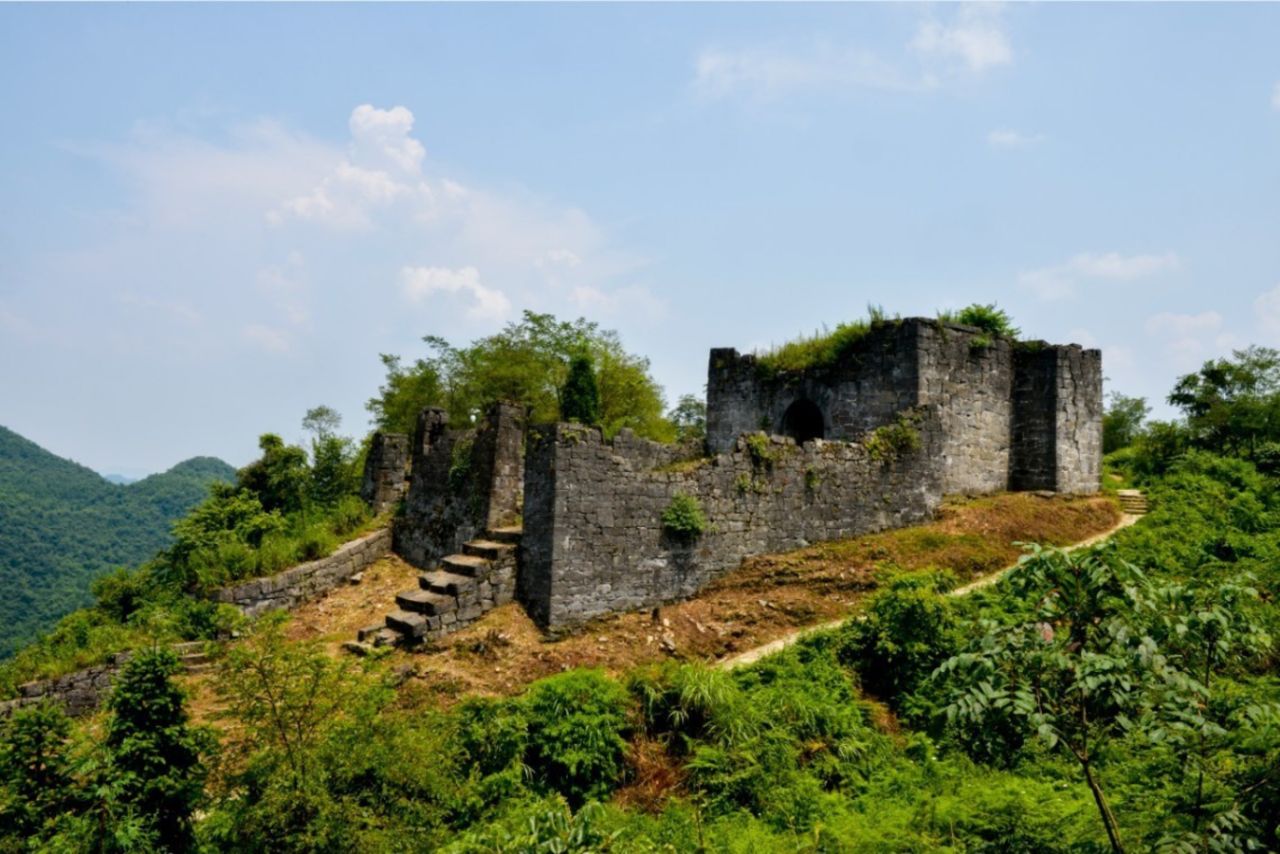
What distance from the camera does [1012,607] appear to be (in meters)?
11.7

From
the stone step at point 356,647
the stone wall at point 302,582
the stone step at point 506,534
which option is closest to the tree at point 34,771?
the stone step at point 356,647

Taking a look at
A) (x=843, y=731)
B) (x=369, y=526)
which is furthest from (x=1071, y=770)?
(x=369, y=526)

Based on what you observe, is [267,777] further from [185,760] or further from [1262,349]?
[1262,349]

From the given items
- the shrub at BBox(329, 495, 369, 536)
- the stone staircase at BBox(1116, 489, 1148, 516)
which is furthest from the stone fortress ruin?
the stone staircase at BBox(1116, 489, 1148, 516)

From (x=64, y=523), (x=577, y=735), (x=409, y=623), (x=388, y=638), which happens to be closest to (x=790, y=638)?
(x=577, y=735)

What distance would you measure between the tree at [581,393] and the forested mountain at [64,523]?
28752 mm

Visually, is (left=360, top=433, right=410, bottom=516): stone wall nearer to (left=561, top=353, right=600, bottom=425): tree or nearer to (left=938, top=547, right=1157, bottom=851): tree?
(left=561, top=353, right=600, bottom=425): tree

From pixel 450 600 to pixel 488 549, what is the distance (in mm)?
1210

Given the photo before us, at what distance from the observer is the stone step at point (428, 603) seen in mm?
11656

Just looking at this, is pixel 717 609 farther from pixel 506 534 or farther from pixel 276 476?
pixel 276 476

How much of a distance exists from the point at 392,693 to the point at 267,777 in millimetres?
1426

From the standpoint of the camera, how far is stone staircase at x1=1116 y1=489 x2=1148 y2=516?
709 inches

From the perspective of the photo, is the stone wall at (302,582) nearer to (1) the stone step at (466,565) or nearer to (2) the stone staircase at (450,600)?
(2) the stone staircase at (450,600)

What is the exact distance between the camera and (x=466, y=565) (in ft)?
40.9
